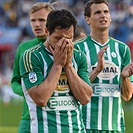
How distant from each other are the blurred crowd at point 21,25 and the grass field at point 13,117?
213cm

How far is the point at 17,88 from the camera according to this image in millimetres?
6152

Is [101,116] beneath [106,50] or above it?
beneath

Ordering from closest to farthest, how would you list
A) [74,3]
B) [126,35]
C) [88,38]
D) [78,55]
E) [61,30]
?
[61,30]
[78,55]
[88,38]
[126,35]
[74,3]

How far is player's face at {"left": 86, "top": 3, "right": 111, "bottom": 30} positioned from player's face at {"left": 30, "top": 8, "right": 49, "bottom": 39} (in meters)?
0.55

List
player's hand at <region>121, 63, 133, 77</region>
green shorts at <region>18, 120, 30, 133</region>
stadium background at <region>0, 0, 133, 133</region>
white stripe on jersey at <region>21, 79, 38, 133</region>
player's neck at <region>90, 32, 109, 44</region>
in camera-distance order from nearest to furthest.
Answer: white stripe on jersey at <region>21, 79, 38, 133</region> → green shorts at <region>18, 120, 30, 133</region> → player's hand at <region>121, 63, 133, 77</region> → player's neck at <region>90, 32, 109, 44</region> → stadium background at <region>0, 0, 133, 133</region>

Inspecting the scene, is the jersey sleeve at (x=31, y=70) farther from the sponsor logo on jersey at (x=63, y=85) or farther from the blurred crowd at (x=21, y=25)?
the blurred crowd at (x=21, y=25)

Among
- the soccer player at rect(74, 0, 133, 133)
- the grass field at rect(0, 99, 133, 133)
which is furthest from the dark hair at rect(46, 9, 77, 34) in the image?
the grass field at rect(0, 99, 133, 133)

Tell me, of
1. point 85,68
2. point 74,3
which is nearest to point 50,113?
point 85,68

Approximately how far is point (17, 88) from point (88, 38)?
1.07m

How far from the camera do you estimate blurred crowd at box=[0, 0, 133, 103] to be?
76.0 ft

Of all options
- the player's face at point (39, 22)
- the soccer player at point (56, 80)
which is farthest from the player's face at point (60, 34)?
the player's face at point (39, 22)

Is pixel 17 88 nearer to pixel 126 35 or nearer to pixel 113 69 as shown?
pixel 113 69

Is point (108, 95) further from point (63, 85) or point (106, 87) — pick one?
point (63, 85)

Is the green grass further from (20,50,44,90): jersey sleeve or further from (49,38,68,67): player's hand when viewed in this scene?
(49,38,68,67): player's hand
